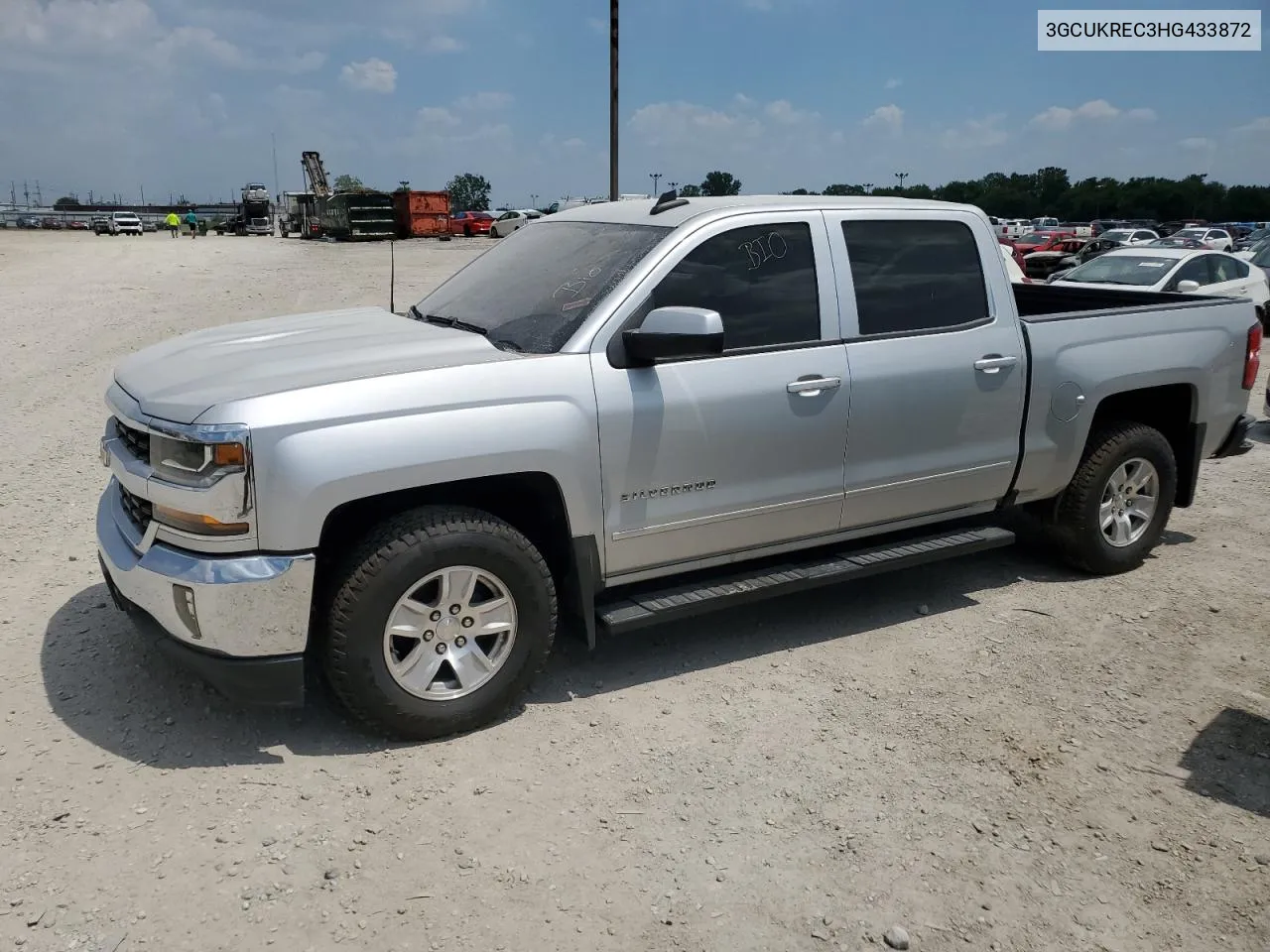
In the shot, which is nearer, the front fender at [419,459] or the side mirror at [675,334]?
the front fender at [419,459]

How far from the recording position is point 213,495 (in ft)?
10.8

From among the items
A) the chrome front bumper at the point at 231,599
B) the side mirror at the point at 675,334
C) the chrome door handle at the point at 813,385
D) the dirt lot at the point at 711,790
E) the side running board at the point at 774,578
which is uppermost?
the side mirror at the point at 675,334

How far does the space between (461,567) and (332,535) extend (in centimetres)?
50

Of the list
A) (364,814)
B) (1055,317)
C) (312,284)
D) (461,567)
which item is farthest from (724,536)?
(312,284)

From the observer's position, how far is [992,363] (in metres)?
4.80

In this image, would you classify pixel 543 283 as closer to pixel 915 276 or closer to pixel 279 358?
pixel 279 358

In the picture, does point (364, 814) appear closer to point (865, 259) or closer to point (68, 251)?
point (865, 259)

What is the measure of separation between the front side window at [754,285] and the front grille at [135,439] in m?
1.98

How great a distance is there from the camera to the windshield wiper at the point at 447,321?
427cm

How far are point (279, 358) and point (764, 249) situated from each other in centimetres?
206

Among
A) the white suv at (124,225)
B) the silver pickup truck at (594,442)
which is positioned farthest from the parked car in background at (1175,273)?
the white suv at (124,225)

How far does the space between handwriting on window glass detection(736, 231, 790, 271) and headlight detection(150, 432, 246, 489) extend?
2.21 meters

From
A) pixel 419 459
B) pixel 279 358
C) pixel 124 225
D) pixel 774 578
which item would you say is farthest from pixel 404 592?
pixel 124 225

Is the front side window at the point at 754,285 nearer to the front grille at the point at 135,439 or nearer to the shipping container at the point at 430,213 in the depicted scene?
the front grille at the point at 135,439
